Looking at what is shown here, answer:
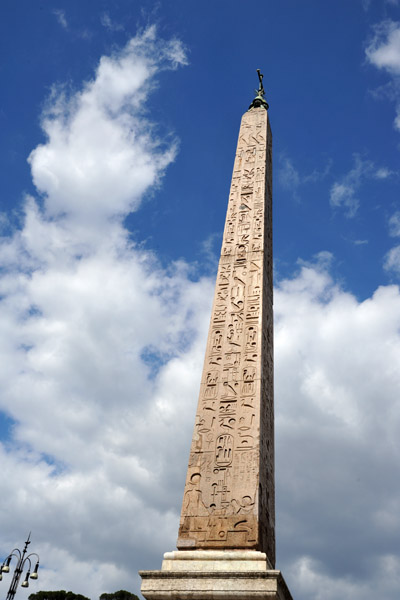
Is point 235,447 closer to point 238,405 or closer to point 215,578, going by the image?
point 238,405

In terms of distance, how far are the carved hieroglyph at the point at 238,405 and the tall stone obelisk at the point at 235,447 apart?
0.01 meters

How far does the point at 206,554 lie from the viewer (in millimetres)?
6438

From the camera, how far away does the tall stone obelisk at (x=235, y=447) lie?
6.21 meters

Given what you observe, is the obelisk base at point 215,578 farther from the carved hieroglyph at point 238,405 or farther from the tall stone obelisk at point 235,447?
the carved hieroglyph at point 238,405

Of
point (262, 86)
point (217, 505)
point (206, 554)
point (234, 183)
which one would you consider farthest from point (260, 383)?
point (262, 86)

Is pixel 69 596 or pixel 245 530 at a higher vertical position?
pixel 69 596

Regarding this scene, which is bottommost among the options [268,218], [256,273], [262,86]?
[256,273]

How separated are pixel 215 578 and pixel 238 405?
220cm

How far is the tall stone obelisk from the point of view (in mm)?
6215

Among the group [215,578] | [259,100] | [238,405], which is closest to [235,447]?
[238,405]

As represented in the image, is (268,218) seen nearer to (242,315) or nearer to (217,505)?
(242,315)

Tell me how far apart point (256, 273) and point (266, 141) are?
12.0ft

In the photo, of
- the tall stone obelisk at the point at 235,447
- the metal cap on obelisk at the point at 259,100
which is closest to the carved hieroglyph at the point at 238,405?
the tall stone obelisk at the point at 235,447

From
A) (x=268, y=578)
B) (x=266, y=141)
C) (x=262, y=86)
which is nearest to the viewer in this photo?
(x=268, y=578)
